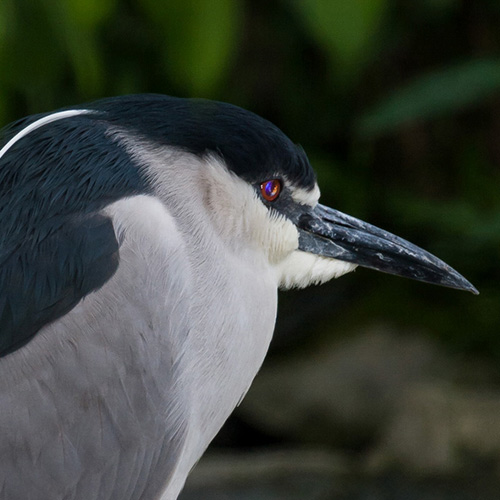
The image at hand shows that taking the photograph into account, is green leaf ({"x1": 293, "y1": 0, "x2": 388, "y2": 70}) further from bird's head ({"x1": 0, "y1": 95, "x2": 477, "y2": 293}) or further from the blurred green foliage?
the blurred green foliage

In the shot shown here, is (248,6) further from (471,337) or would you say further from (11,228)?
(11,228)

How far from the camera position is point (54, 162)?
5.65 feet

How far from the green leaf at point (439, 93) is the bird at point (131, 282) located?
163 centimetres

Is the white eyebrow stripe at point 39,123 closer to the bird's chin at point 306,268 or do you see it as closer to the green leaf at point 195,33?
the green leaf at point 195,33

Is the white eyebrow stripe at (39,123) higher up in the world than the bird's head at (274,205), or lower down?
higher up

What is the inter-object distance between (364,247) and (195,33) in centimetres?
57

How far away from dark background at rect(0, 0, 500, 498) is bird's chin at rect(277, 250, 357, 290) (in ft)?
4.74

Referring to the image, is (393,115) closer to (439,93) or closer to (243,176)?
(439,93)

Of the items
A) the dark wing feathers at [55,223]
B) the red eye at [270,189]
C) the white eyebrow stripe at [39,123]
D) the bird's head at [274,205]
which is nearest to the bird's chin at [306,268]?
the bird's head at [274,205]

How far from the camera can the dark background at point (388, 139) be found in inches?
142

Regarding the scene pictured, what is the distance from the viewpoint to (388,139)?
4918mm

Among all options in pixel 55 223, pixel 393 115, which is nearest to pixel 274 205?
pixel 55 223

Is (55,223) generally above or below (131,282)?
above

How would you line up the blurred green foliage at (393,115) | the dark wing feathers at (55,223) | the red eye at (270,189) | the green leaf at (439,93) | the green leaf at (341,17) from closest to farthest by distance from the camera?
the dark wing feathers at (55,223) < the green leaf at (341,17) < the red eye at (270,189) < the green leaf at (439,93) < the blurred green foliage at (393,115)
